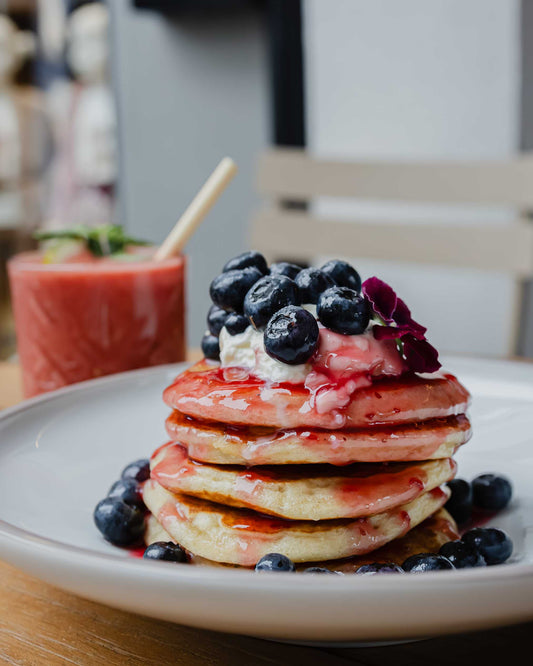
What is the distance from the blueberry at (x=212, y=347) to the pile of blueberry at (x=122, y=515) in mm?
172

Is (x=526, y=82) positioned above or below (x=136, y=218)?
above

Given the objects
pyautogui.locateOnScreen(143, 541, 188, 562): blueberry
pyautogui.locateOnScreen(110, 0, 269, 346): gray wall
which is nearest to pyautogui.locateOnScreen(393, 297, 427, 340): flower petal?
pyautogui.locateOnScreen(143, 541, 188, 562): blueberry

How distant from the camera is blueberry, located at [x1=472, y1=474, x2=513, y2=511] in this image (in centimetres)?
92

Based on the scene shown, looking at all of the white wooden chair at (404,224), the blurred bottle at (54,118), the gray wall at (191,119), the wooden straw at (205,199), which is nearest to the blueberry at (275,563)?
the wooden straw at (205,199)

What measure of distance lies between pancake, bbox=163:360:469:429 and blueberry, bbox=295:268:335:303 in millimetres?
106

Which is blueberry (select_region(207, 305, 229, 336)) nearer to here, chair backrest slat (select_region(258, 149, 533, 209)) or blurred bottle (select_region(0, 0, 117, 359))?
chair backrest slat (select_region(258, 149, 533, 209))

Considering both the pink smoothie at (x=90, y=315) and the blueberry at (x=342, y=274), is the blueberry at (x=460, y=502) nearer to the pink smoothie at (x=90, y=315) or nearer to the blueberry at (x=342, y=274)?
the blueberry at (x=342, y=274)

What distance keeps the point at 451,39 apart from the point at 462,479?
2934mm

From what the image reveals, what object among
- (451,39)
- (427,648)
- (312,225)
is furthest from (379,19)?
(427,648)

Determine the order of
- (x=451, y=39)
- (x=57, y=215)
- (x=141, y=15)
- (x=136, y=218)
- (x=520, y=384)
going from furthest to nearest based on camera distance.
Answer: (x=57, y=215)
(x=136, y=218)
(x=141, y=15)
(x=451, y=39)
(x=520, y=384)

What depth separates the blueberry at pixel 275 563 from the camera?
2.28ft

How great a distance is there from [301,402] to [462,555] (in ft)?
0.72

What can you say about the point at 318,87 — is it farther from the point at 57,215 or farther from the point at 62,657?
the point at 62,657

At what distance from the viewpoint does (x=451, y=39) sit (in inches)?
136
